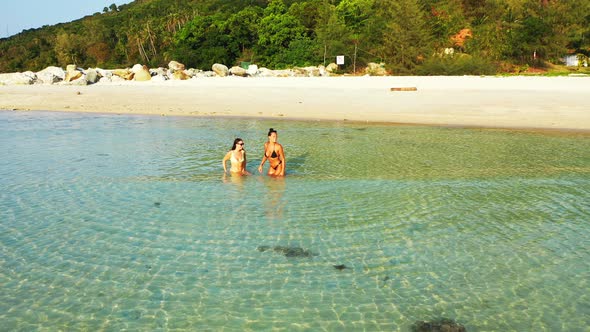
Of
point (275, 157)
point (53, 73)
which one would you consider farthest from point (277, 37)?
point (275, 157)

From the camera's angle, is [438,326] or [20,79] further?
[20,79]

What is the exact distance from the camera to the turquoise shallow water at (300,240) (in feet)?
16.2

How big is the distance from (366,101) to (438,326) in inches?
754

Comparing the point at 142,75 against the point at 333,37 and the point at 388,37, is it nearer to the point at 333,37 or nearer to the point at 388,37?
the point at 333,37

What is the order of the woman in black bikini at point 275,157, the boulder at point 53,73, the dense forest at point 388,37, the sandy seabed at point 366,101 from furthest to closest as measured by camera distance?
the boulder at point 53,73
the dense forest at point 388,37
the sandy seabed at point 366,101
the woman in black bikini at point 275,157

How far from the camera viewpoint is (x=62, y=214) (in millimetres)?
8008

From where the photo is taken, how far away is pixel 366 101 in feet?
75.7

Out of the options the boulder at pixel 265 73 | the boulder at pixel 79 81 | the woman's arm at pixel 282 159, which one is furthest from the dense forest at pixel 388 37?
the woman's arm at pixel 282 159

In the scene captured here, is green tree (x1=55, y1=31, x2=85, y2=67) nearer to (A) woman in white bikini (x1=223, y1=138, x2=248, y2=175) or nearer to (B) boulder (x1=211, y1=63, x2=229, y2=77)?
(B) boulder (x1=211, y1=63, x2=229, y2=77)

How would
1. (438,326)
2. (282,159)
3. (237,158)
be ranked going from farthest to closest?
1. (237,158)
2. (282,159)
3. (438,326)

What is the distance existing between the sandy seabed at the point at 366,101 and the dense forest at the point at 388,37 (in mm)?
10315

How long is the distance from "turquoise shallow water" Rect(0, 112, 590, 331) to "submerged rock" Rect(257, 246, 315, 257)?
62 mm

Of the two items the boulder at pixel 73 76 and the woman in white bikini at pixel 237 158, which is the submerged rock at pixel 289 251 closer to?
the woman in white bikini at pixel 237 158

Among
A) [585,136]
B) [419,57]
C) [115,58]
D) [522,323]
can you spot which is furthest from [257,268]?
[115,58]
